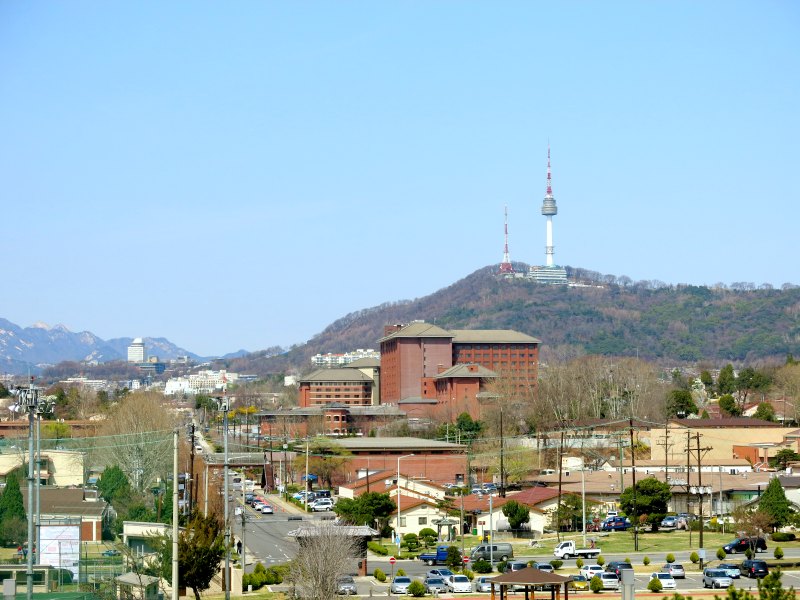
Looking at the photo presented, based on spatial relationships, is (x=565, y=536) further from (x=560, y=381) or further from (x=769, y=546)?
(x=560, y=381)

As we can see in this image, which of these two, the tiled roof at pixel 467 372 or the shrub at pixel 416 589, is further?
the tiled roof at pixel 467 372

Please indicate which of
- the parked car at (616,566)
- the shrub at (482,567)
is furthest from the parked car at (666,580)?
the shrub at (482,567)

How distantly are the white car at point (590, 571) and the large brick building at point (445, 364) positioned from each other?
98453 millimetres

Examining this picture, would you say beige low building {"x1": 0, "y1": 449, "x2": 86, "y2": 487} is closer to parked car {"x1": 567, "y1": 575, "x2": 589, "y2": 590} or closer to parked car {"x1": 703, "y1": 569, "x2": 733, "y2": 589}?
Result: parked car {"x1": 567, "y1": 575, "x2": 589, "y2": 590}

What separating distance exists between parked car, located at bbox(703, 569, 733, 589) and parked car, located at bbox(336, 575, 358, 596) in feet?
40.7

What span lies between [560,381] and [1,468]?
66662 mm

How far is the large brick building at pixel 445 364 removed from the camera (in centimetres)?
15850

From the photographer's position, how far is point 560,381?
433 ft

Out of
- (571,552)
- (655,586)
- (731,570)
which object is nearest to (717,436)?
(571,552)

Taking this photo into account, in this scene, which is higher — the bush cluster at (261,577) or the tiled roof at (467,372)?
the tiled roof at (467,372)

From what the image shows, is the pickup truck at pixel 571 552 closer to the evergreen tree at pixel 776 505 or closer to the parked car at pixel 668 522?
the evergreen tree at pixel 776 505

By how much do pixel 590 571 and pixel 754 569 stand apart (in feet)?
20.0

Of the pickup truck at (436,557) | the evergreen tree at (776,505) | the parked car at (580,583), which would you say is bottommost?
the pickup truck at (436,557)

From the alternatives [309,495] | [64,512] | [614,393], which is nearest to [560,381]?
[614,393]
